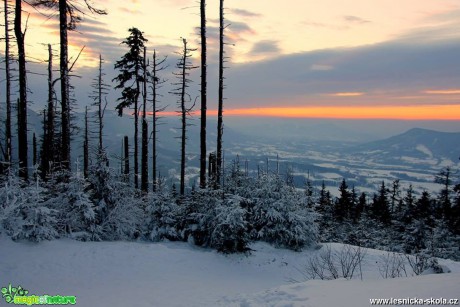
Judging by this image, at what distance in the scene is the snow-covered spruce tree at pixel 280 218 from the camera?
14352 millimetres

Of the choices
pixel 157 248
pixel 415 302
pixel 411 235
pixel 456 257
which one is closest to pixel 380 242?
pixel 411 235

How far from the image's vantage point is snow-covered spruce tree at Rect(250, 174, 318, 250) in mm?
14352

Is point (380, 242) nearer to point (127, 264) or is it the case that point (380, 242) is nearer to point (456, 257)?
point (456, 257)

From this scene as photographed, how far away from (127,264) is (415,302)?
28.7 ft

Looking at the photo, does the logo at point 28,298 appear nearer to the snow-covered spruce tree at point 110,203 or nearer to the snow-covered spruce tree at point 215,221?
the snow-covered spruce tree at point 110,203

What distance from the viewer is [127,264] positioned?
10.9 m

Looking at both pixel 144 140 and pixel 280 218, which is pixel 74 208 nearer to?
pixel 280 218

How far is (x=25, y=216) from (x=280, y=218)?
32.7 feet

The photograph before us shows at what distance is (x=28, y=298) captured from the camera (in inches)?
317

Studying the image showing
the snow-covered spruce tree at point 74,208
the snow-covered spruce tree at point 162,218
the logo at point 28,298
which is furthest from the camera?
the snow-covered spruce tree at point 162,218

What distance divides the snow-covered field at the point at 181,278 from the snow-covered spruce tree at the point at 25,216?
32 cm

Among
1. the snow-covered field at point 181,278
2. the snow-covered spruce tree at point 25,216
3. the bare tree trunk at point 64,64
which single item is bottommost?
the snow-covered field at point 181,278

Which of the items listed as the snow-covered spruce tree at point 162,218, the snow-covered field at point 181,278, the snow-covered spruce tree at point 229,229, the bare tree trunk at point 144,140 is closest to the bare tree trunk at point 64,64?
the snow-covered spruce tree at point 162,218

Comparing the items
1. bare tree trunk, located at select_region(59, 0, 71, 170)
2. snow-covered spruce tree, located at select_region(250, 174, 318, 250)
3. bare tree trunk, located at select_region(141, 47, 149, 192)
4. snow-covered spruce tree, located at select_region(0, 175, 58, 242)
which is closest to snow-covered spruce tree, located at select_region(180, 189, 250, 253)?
snow-covered spruce tree, located at select_region(250, 174, 318, 250)
